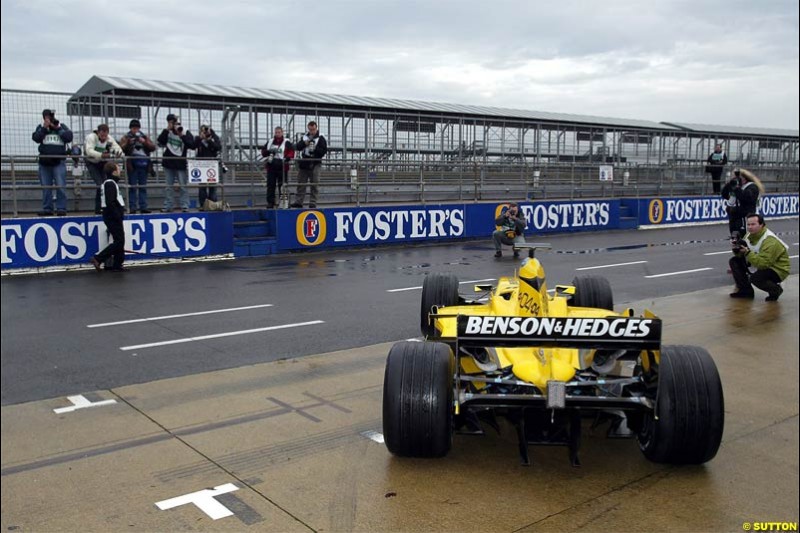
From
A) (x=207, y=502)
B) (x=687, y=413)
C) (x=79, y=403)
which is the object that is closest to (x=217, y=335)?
(x=79, y=403)

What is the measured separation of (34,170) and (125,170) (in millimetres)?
1784

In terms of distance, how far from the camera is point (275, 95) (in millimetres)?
23188

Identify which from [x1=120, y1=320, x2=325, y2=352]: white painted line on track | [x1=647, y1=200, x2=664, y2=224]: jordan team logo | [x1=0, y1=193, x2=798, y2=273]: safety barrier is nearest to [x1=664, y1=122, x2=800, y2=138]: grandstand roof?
[x1=647, y1=200, x2=664, y2=224]: jordan team logo

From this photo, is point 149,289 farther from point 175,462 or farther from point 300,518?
point 300,518

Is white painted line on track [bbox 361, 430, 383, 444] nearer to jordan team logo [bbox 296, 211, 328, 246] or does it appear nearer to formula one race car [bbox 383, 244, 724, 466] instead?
formula one race car [bbox 383, 244, 724, 466]

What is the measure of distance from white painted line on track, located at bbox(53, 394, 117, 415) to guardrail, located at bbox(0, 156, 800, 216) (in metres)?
9.58

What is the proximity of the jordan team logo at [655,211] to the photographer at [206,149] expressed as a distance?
17.1m

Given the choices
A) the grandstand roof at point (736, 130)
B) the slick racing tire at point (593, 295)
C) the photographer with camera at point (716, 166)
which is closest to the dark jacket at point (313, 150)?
the slick racing tire at point (593, 295)

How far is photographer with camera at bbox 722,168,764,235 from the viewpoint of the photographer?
11539 millimetres

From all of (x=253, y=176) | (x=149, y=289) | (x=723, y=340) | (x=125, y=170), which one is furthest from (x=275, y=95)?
(x=723, y=340)

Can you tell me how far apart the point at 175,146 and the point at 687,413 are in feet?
47.4

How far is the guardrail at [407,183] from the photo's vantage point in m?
15.3

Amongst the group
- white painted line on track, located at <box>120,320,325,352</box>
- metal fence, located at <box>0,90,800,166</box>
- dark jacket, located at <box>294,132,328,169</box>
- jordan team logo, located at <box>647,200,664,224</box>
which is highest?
metal fence, located at <box>0,90,800,166</box>

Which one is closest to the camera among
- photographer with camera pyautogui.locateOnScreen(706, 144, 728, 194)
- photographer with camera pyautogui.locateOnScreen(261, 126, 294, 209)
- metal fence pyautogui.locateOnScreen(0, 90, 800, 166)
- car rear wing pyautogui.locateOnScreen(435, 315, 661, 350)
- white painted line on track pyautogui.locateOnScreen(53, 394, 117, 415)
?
car rear wing pyautogui.locateOnScreen(435, 315, 661, 350)
